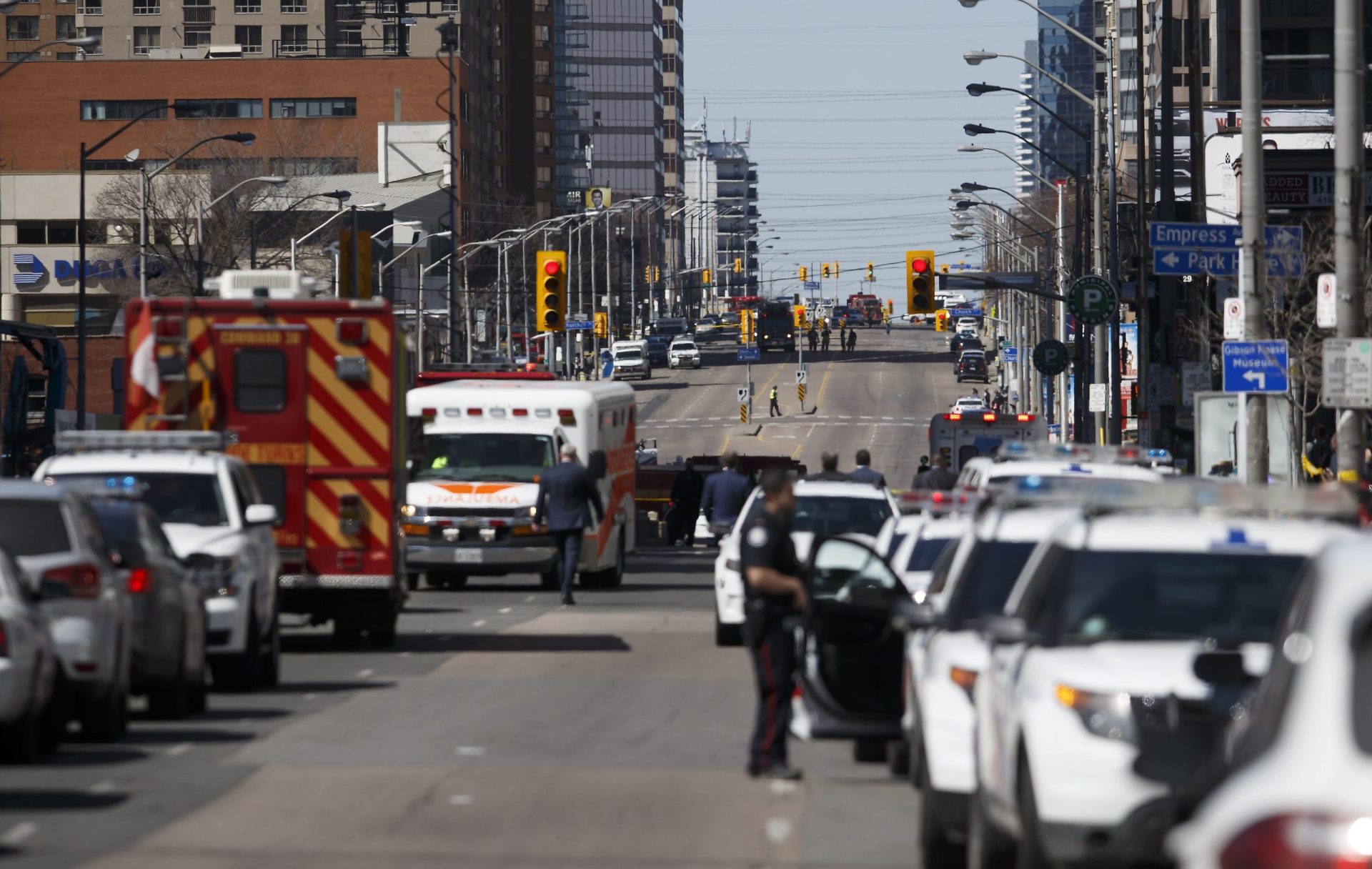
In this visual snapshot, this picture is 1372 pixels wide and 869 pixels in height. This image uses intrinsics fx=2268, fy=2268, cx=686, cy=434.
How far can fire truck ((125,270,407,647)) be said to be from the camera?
66.0 feet

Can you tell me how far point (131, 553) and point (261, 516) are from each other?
99.9 inches

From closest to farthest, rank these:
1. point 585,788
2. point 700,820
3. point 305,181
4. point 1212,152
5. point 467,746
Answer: point 700,820 → point 585,788 → point 467,746 → point 1212,152 → point 305,181

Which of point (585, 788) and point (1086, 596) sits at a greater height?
point (1086, 596)

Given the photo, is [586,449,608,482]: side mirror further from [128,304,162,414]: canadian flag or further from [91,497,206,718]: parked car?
[91,497,206,718]: parked car

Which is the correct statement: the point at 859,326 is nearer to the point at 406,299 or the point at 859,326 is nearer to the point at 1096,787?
the point at 406,299

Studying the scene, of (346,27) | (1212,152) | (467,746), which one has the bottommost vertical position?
(467,746)

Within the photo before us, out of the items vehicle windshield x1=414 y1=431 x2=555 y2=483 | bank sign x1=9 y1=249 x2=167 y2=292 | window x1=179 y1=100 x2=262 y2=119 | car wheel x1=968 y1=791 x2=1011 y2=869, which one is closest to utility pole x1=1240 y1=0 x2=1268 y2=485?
vehicle windshield x1=414 y1=431 x2=555 y2=483

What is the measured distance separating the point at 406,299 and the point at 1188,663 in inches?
4175

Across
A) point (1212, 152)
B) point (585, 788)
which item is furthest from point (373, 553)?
point (1212, 152)

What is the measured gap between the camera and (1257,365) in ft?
73.9

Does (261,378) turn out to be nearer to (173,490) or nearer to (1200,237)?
(173,490)

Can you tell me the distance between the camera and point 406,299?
112688 mm

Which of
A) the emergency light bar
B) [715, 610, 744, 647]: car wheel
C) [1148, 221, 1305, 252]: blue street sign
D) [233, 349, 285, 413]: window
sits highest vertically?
[1148, 221, 1305, 252]: blue street sign

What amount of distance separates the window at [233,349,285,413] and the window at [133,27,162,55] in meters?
116
